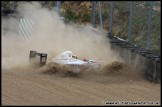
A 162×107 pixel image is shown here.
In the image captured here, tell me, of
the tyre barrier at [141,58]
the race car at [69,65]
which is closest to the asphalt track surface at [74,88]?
the race car at [69,65]

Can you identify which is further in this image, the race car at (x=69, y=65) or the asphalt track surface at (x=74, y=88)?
the race car at (x=69, y=65)

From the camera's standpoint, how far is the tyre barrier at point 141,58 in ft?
50.1

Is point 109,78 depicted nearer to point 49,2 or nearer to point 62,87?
point 62,87

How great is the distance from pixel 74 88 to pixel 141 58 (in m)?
4.16

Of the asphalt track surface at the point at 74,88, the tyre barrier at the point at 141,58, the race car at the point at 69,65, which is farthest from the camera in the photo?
the tyre barrier at the point at 141,58

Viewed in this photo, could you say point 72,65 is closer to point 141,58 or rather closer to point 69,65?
point 69,65

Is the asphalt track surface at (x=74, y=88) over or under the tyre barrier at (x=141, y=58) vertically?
under

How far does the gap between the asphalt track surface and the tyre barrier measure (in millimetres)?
326

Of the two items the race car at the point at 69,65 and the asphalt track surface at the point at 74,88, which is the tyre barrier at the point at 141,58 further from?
the race car at the point at 69,65

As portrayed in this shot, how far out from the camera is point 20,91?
37.8ft

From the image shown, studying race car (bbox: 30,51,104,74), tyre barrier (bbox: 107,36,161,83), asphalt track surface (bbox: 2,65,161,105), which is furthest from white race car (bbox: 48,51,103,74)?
tyre barrier (bbox: 107,36,161,83)

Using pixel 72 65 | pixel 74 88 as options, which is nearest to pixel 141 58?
pixel 72 65

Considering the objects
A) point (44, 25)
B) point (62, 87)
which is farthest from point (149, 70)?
point (44, 25)

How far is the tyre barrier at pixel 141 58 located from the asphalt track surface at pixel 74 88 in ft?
1.07
